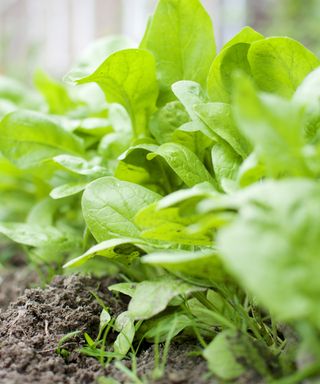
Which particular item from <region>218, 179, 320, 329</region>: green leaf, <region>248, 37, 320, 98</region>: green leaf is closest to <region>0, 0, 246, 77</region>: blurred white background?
<region>248, 37, 320, 98</region>: green leaf

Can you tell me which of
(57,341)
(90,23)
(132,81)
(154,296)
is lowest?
(90,23)

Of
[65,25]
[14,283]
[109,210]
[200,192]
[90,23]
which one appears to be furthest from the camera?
[65,25]

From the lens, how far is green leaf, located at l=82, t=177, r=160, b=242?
2.92ft

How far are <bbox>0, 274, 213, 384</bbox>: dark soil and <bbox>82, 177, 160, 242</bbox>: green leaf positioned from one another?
16 centimetres

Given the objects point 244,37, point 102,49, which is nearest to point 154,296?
point 244,37

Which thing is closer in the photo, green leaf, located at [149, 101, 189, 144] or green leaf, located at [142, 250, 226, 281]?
green leaf, located at [142, 250, 226, 281]

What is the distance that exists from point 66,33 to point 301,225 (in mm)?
8014

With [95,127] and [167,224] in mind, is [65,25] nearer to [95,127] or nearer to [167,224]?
[95,127]

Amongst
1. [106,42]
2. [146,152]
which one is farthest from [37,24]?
[146,152]

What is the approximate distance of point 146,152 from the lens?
3.45ft

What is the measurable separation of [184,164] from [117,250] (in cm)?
17

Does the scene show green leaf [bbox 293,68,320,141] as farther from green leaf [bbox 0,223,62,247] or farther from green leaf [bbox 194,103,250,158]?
green leaf [bbox 0,223,62,247]

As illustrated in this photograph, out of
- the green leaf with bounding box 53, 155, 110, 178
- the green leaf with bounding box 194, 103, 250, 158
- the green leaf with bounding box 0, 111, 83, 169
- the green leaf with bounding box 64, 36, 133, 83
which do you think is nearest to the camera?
the green leaf with bounding box 194, 103, 250, 158

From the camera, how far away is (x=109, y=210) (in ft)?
2.93
